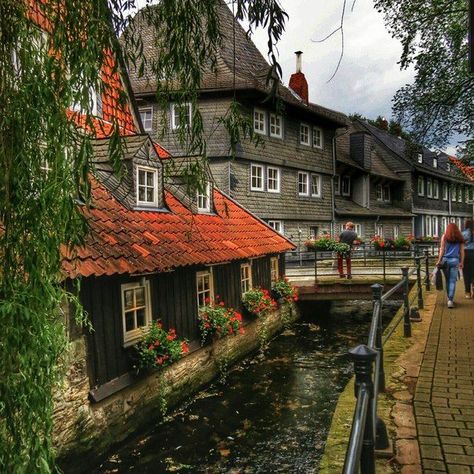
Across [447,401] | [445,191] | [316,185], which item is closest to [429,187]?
[445,191]

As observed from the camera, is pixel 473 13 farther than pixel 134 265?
No

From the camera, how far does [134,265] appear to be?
7281 millimetres

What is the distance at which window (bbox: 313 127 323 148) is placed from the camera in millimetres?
25266

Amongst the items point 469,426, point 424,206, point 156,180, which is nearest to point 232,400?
point 156,180

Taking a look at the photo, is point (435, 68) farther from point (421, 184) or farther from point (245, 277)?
point (421, 184)

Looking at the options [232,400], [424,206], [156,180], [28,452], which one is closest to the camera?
[28,452]

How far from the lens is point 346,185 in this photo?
102 feet

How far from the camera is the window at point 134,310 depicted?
808cm

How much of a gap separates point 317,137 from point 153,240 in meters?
18.8

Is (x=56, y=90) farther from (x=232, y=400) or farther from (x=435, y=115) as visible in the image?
(x=435, y=115)

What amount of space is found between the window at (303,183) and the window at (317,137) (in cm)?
198

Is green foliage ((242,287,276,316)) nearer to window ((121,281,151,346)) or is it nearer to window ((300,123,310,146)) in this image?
window ((121,281,151,346))

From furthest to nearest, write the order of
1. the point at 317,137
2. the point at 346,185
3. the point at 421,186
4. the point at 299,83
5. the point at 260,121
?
the point at 421,186 < the point at 346,185 < the point at 299,83 < the point at 317,137 < the point at 260,121

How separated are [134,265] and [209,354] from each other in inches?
165
